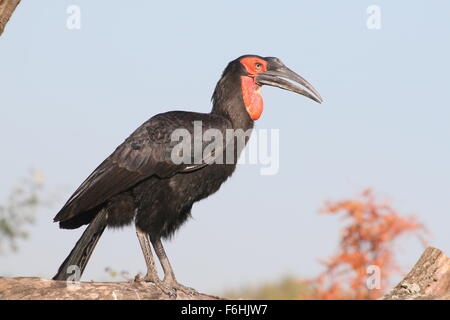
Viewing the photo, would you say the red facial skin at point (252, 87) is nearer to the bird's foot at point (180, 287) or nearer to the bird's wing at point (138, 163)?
the bird's wing at point (138, 163)

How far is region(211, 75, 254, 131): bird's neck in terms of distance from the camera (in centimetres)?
793

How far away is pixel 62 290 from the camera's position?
6617 millimetres

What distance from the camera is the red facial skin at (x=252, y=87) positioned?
807cm

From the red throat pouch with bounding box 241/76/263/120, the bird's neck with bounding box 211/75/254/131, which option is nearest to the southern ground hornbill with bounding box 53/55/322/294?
the bird's neck with bounding box 211/75/254/131

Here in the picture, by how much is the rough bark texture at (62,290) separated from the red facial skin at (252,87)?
2542mm

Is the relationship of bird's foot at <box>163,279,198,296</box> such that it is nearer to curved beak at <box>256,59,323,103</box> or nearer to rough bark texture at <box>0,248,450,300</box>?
rough bark texture at <box>0,248,450,300</box>

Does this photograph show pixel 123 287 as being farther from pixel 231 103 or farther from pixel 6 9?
pixel 6 9

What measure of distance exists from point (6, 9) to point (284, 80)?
3294 millimetres

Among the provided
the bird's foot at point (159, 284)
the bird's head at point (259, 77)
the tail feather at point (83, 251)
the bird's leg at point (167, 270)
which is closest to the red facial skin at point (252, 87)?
the bird's head at point (259, 77)

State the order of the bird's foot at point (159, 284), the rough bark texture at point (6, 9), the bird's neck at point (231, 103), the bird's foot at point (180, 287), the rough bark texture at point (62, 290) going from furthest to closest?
1. the bird's neck at point (231, 103)
2. the rough bark texture at point (6, 9)
3. the bird's foot at point (180, 287)
4. the bird's foot at point (159, 284)
5. the rough bark texture at point (62, 290)
